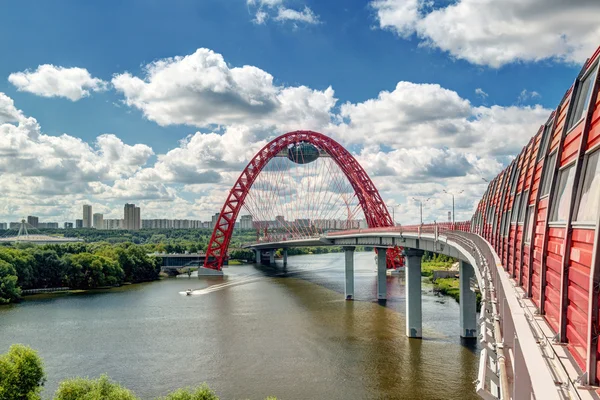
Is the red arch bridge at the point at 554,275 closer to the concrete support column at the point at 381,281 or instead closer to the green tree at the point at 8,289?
the concrete support column at the point at 381,281

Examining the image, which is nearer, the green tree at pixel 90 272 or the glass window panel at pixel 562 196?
the glass window panel at pixel 562 196

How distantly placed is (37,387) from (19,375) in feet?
2.77

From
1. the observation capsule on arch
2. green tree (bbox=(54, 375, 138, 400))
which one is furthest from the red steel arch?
green tree (bbox=(54, 375, 138, 400))

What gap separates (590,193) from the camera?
4816 millimetres

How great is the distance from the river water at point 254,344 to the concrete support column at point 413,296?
29.5 inches

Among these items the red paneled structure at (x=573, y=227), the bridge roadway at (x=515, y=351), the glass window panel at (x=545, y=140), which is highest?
the glass window panel at (x=545, y=140)

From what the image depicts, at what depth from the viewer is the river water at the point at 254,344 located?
2133 cm

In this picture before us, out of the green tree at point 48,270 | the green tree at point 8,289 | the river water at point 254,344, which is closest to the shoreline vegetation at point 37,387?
the river water at point 254,344

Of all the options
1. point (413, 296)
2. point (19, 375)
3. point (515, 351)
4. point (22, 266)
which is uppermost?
point (515, 351)

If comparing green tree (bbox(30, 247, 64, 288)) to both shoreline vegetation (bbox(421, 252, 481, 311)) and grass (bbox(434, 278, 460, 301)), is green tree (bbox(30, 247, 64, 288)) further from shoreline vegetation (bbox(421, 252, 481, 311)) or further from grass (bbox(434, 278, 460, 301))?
grass (bbox(434, 278, 460, 301))

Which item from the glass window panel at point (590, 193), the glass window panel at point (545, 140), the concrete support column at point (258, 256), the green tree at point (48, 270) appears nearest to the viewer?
the glass window panel at point (590, 193)

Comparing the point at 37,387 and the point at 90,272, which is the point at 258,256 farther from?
the point at 37,387

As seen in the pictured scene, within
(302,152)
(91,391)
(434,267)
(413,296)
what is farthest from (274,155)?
(91,391)

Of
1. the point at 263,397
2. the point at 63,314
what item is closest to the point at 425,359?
the point at 263,397
